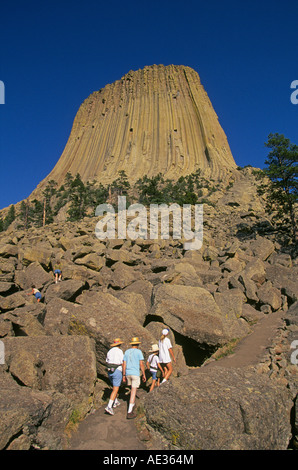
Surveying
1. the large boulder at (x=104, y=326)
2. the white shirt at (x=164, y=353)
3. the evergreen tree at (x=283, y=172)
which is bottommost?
the white shirt at (x=164, y=353)

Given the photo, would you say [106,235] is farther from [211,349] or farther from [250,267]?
[211,349]

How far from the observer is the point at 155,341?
747cm

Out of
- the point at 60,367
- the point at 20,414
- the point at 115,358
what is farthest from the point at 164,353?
the point at 20,414

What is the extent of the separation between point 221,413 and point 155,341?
9.61ft

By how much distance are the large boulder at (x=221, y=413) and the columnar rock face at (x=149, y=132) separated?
61.8 metres

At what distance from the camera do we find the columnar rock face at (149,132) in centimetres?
7044

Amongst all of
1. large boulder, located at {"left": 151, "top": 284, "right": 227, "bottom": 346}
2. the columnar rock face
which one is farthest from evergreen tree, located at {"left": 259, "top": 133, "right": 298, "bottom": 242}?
the columnar rock face

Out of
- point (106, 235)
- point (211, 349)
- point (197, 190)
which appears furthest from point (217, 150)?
point (211, 349)

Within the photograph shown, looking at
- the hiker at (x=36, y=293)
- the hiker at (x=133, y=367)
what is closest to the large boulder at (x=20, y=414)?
the hiker at (x=133, y=367)

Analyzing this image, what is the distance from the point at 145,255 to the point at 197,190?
37.3m

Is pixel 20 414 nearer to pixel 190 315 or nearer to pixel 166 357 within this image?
pixel 166 357

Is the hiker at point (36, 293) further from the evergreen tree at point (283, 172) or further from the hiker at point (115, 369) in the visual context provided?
the evergreen tree at point (283, 172)

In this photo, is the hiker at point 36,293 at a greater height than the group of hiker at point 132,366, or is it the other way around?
the hiker at point 36,293
